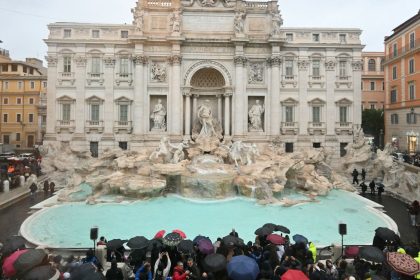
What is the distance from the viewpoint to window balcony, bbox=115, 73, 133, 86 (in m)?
28.8

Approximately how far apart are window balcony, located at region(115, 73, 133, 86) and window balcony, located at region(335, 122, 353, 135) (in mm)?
20826

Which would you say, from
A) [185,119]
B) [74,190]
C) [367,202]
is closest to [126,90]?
[185,119]

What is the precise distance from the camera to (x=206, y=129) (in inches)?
1075

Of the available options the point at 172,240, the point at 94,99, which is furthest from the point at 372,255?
the point at 94,99

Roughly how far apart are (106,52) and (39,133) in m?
22.7

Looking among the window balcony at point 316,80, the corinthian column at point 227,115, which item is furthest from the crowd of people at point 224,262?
the window balcony at point 316,80

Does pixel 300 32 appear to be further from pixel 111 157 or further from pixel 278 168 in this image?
pixel 111 157

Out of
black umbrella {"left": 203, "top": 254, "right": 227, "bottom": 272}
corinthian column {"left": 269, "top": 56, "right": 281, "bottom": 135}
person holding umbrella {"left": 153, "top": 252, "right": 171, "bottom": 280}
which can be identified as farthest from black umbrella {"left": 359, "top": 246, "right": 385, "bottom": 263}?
corinthian column {"left": 269, "top": 56, "right": 281, "bottom": 135}

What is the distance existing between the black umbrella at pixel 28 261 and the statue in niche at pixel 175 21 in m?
24.4

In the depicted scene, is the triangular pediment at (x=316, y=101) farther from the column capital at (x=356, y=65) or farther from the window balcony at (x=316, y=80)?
the column capital at (x=356, y=65)

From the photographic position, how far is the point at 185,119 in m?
28.7

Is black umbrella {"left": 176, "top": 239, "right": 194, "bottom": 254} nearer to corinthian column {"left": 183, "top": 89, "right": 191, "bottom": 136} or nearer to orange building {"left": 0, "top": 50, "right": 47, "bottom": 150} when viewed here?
corinthian column {"left": 183, "top": 89, "right": 191, "bottom": 136}

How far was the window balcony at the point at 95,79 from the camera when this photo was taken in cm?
2869

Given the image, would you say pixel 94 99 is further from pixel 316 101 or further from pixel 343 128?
pixel 343 128
